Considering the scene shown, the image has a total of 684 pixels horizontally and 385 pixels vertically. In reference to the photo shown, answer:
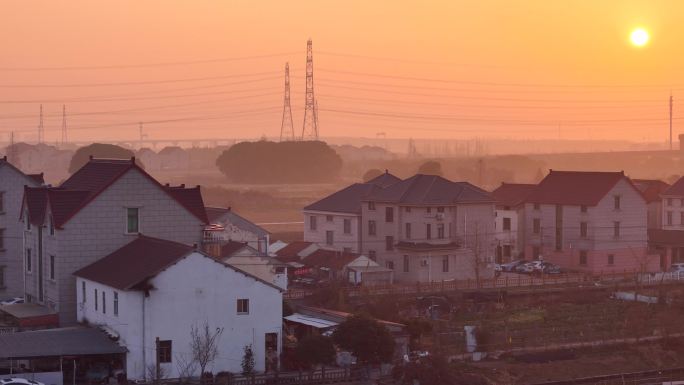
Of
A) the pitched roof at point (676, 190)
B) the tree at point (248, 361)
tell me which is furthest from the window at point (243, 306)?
the pitched roof at point (676, 190)

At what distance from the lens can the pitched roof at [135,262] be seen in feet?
78.1

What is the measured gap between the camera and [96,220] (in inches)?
1079

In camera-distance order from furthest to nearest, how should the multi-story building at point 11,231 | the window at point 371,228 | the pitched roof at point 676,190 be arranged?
the pitched roof at point 676,190 → the window at point 371,228 → the multi-story building at point 11,231

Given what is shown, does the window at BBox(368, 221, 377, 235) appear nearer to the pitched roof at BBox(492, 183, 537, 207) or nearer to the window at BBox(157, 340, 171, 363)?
the pitched roof at BBox(492, 183, 537, 207)

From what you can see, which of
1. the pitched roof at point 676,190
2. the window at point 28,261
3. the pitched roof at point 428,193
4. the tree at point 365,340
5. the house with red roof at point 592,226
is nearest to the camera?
the tree at point 365,340

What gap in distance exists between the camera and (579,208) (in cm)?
4359

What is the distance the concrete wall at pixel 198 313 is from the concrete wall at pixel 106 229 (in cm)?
286

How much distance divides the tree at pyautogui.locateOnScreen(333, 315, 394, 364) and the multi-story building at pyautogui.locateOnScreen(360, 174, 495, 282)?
45.4 ft

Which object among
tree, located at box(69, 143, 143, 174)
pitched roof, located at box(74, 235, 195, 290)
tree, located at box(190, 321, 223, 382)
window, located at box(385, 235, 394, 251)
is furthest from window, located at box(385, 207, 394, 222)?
tree, located at box(69, 143, 143, 174)

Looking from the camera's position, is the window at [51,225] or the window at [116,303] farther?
the window at [51,225]

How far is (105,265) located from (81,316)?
1.34 meters

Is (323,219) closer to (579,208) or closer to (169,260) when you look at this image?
(579,208)

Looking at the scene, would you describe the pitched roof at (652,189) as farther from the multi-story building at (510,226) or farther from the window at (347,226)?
the window at (347,226)

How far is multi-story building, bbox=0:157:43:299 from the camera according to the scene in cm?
3212
